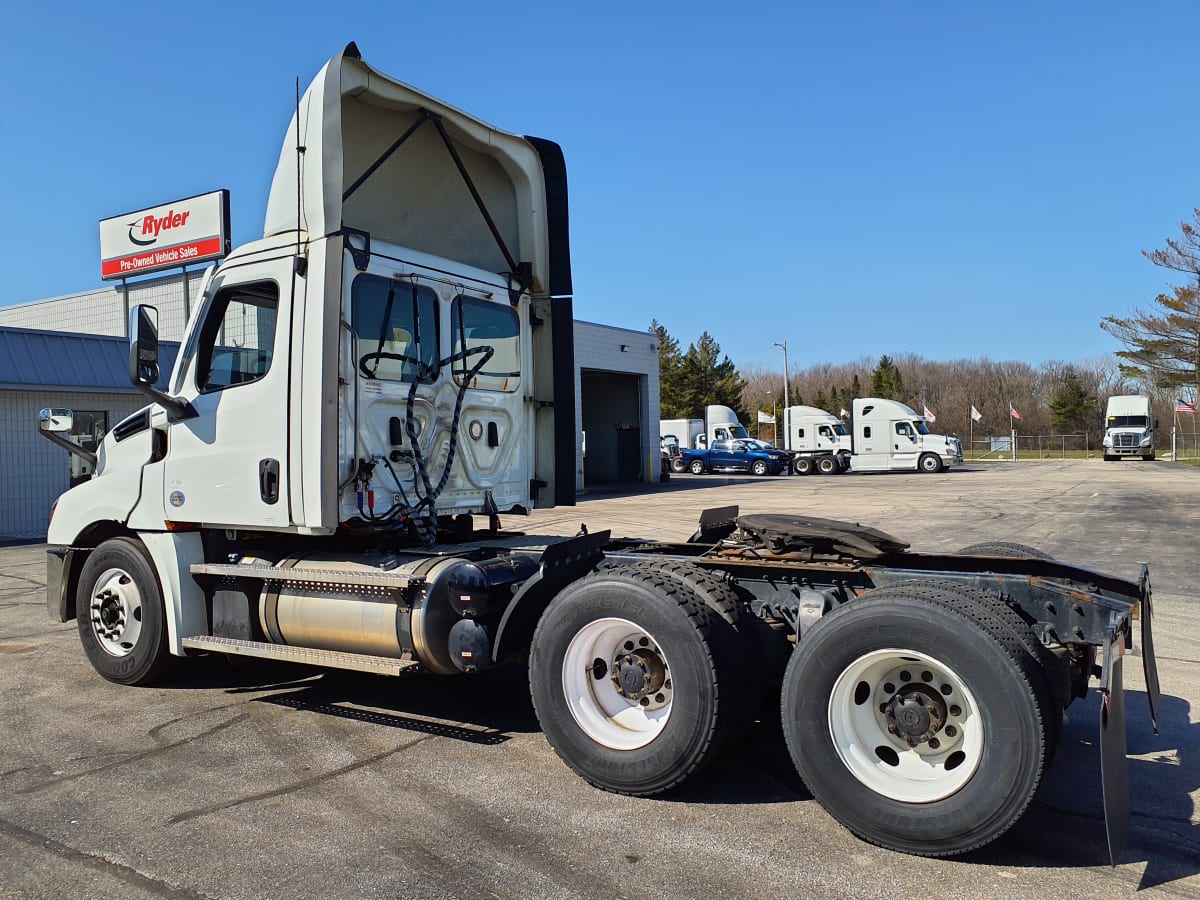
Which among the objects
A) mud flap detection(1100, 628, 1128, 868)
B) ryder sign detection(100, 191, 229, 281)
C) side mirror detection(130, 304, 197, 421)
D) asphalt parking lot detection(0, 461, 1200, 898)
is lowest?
asphalt parking lot detection(0, 461, 1200, 898)

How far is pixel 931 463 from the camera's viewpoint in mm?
40094

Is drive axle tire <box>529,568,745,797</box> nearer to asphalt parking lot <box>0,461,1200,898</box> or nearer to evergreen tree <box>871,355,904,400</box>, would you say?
→ asphalt parking lot <box>0,461,1200,898</box>

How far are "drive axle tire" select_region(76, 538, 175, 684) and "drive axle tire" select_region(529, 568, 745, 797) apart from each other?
3245 mm

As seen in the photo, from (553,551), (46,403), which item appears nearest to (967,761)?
(553,551)

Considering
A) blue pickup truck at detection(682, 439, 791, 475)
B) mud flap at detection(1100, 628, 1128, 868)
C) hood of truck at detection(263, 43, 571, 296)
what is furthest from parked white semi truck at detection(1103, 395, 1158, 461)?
mud flap at detection(1100, 628, 1128, 868)

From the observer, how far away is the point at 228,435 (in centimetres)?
591

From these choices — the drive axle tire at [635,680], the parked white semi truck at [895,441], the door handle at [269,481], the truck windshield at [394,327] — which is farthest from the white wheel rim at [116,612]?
the parked white semi truck at [895,441]

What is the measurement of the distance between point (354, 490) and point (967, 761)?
3743 millimetres

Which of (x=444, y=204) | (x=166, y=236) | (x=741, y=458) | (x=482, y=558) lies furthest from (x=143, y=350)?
(x=741, y=458)

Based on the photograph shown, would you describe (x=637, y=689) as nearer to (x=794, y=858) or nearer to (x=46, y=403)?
(x=794, y=858)

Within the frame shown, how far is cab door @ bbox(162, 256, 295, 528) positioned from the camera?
5641 mm

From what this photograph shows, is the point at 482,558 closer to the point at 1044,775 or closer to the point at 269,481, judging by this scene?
the point at 269,481

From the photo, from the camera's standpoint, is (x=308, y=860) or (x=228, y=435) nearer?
(x=308, y=860)

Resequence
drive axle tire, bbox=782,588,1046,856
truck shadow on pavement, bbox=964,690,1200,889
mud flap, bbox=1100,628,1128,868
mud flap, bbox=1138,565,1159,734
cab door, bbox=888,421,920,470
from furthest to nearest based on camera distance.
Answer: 1. cab door, bbox=888,421,920,470
2. mud flap, bbox=1138,565,1159,734
3. truck shadow on pavement, bbox=964,690,1200,889
4. drive axle tire, bbox=782,588,1046,856
5. mud flap, bbox=1100,628,1128,868
